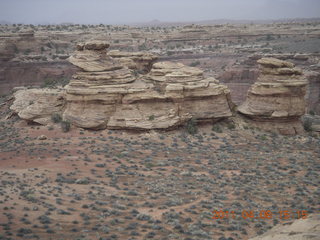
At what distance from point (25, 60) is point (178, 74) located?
3067 centimetres

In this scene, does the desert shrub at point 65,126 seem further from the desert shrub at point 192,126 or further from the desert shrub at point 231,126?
the desert shrub at point 231,126

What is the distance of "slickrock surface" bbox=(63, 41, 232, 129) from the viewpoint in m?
28.7

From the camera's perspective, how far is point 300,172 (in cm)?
2464

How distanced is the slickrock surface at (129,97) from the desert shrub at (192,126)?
1.11ft

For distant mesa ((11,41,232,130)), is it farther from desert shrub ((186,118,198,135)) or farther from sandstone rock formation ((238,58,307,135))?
sandstone rock formation ((238,58,307,135))

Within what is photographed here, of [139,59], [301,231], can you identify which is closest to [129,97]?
[139,59]

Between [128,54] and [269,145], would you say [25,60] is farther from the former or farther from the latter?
[269,145]

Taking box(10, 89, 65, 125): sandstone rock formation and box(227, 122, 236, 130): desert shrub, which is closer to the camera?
box(10, 89, 65, 125): sandstone rock formation

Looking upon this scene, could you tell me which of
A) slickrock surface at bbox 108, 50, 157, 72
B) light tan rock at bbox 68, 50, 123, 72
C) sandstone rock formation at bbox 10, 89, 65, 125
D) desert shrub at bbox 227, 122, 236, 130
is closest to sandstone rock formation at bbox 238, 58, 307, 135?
desert shrub at bbox 227, 122, 236, 130

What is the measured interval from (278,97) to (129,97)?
1074 centimetres

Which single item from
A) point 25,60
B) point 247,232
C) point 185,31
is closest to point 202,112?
point 247,232

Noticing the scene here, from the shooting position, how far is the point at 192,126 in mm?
30016

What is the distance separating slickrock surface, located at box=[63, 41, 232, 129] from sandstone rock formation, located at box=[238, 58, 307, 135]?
3366 millimetres

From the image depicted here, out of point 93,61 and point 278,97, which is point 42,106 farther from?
point 278,97
